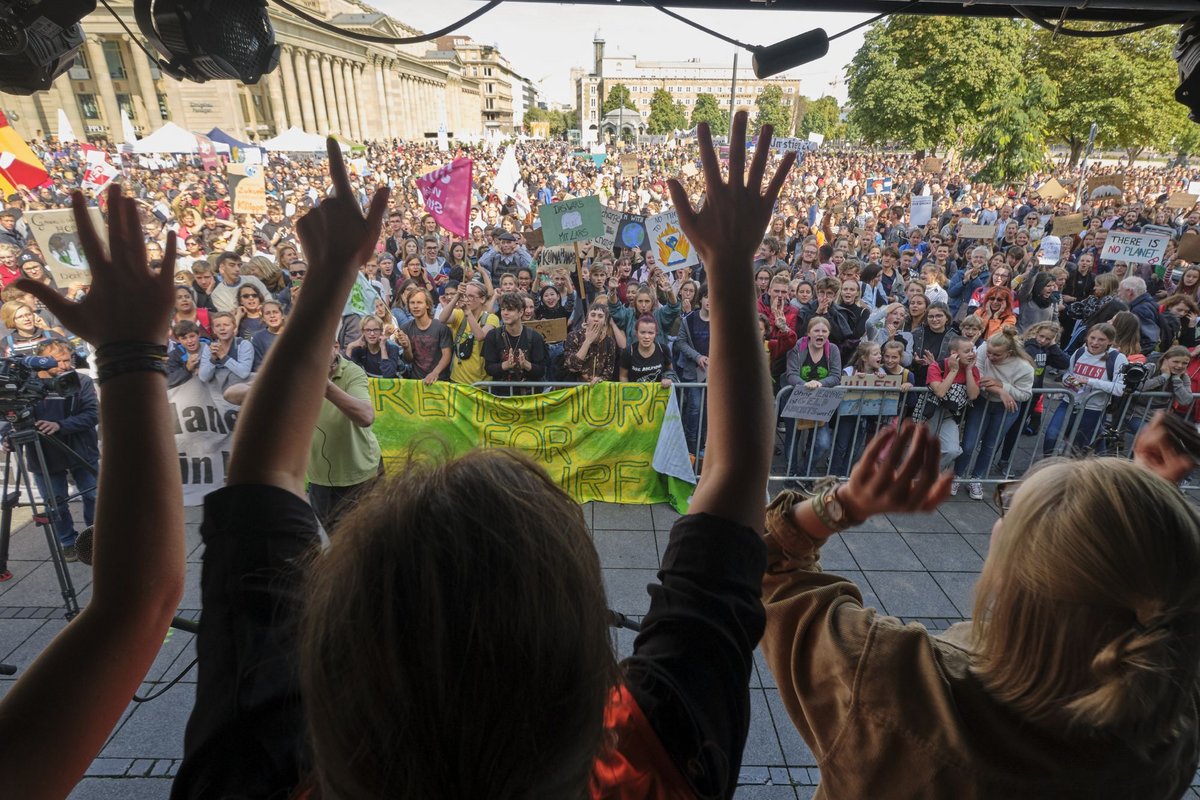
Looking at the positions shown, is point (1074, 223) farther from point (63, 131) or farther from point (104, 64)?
point (104, 64)

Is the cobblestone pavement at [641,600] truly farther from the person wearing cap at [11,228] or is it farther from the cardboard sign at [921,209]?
the cardboard sign at [921,209]

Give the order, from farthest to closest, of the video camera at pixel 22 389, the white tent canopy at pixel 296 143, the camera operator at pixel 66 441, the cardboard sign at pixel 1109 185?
1. the white tent canopy at pixel 296 143
2. the cardboard sign at pixel 1109 185
3. the camera operator at pixel 66 441
4. the video camera at pixel 22 389

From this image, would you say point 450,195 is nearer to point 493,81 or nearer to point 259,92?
point 259,92

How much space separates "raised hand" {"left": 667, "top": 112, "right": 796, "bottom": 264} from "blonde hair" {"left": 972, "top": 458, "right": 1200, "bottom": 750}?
0.73 m

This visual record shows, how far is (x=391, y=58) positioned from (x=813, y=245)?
6964 cm

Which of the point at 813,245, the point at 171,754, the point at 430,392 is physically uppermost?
→ the point at 813,245

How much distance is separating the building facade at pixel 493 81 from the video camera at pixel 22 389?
389 feet

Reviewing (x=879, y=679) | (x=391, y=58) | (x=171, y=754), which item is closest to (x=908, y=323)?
(x=879, y=679)

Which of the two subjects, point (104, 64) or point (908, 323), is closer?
point (908, 323)

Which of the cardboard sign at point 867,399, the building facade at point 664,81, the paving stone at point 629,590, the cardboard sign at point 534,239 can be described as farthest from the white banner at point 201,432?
the building facade at point 664,81

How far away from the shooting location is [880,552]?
5.09 m

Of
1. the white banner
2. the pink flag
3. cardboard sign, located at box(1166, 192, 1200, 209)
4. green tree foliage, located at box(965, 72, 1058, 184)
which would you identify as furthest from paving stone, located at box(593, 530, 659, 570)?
green tree foliage, located at box(965, 72, 1058, 184)

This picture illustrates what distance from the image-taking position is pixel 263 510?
981 mm

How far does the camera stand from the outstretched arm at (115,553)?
685 millimetres
